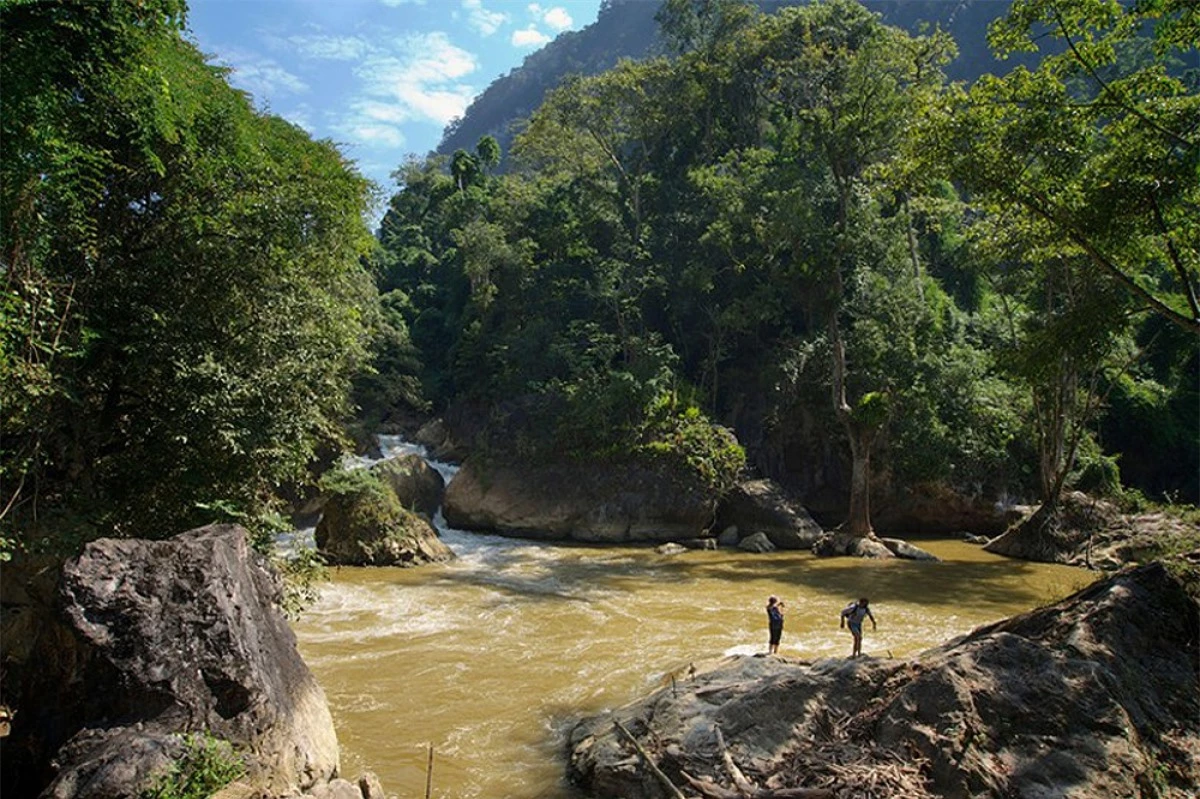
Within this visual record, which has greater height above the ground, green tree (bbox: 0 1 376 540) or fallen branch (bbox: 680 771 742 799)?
green tree (bbox: 0 1 376 540)

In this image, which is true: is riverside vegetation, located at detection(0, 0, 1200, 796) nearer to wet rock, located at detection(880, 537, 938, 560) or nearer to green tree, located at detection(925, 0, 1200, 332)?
green tree, located at detection(925, 0, 1200, 332)

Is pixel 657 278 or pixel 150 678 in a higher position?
pixel 657 278

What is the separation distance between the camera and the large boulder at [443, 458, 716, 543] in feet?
81.6

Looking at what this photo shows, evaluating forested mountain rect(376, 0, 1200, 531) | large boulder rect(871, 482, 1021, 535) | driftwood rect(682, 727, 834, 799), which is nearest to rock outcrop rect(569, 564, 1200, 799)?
driftwood rect(682, 727, 834, 799)

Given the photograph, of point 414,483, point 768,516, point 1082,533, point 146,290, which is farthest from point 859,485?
point 146,290

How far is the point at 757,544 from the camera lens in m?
23.3

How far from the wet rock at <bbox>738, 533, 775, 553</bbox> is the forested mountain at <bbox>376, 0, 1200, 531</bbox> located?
2.87 metres

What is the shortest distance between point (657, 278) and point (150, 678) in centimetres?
2628

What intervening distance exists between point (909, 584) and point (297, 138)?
16.7 metres

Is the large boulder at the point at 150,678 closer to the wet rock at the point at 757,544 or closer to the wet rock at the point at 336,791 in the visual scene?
the wet rock at the point at 336,791

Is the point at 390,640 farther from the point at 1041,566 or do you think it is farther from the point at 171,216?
the point at 1041,566

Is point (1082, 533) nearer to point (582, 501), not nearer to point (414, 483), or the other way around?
point (582, 501)

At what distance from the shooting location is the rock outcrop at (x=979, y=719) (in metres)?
5.91

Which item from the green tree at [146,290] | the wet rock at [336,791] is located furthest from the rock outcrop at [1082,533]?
the green tree at [146,290]
